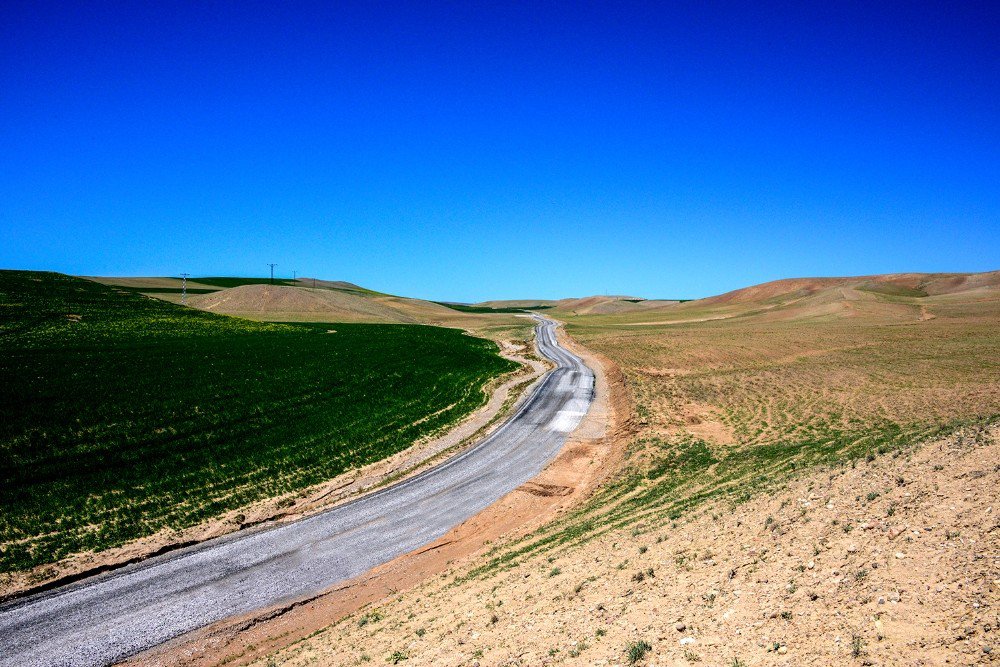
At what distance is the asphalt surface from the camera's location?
46.6 feet

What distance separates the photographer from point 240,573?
56.7 ft

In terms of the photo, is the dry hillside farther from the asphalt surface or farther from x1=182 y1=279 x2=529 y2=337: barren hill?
x1=182 y1=279 x2=529 y2=337: barren hill

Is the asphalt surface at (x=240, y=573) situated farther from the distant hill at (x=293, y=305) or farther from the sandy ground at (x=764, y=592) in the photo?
the distant hill at (x=293, y=305)

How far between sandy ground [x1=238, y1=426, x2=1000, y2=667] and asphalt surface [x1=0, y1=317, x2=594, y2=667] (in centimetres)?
407

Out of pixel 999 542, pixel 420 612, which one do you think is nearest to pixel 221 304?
pixel 420 612

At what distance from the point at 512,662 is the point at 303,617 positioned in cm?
866

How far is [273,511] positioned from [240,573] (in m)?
4.42

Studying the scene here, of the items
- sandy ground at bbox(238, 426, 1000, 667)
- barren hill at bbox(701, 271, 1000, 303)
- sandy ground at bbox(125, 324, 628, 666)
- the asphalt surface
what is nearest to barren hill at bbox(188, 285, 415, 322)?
sandy ground at bbox(125, 324, 628, 666)

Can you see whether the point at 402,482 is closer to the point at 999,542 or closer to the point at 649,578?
the point at 649,578

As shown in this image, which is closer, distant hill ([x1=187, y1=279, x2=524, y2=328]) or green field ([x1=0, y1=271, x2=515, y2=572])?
green field ([x1=0, y1=271, x2=515, y2=572])

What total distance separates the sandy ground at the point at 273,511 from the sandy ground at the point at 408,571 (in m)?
5.48

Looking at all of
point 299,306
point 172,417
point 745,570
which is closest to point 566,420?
point 172,417

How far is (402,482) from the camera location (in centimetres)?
2489

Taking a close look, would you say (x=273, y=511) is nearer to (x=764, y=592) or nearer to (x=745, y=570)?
(x=745, y=570)
